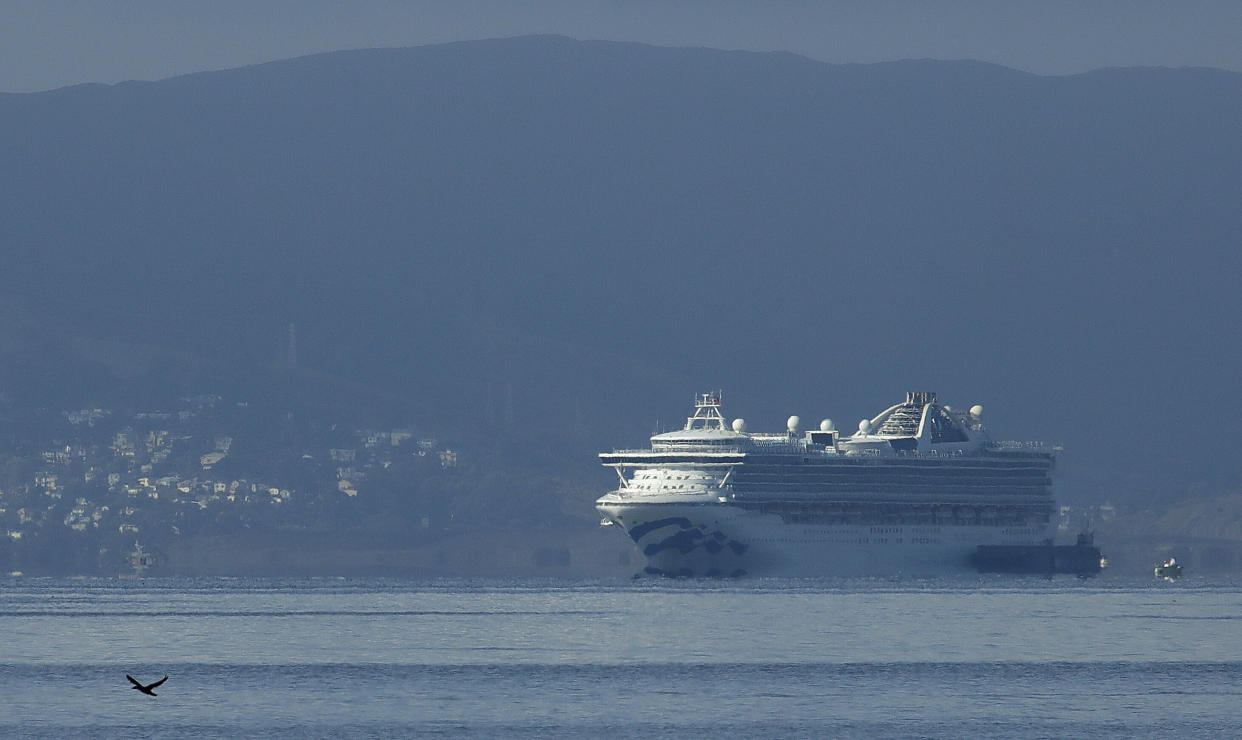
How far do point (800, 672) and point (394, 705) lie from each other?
68.3ft

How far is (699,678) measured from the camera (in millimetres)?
104688

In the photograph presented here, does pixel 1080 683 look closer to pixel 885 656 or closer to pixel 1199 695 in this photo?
pixel 1199 695

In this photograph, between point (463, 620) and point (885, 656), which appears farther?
point (463, 620)

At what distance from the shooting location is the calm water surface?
88.4 metres

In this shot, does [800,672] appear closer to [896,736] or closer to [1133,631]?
[896,736]

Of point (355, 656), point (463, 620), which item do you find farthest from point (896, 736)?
point (463, 620)

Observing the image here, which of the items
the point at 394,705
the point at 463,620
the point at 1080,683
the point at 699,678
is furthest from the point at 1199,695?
the point at 463,620

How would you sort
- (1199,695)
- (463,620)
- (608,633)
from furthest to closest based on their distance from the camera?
(463,620) → (608,633) → (1199,695)

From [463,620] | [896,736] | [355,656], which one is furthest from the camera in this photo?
[463,620]

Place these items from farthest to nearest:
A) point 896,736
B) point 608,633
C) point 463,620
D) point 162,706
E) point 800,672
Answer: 1. point 463,620
2. point 608,633
3. point 800,672
4. point 162,706
5. point 896,736

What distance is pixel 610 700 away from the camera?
3772 inches

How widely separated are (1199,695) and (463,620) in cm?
5688

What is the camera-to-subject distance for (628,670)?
107750 mm

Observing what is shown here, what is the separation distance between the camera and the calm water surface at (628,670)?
290 feet
